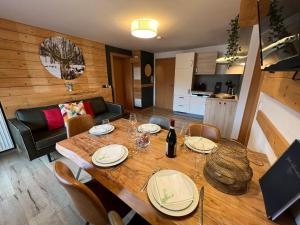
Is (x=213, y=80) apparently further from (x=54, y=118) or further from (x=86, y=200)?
(x=86, y=200)

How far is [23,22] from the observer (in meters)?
2.18

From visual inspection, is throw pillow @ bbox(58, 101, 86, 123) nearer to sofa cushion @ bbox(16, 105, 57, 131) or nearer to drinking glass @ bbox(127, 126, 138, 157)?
sofa cushion @ bbox(16, 105, 57, 131)

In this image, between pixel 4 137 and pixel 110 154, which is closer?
pixel 110 154

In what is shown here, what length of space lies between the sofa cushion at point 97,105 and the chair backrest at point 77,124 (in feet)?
4.88

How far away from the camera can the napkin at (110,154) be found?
3.10ft

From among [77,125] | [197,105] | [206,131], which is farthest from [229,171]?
[197,105]

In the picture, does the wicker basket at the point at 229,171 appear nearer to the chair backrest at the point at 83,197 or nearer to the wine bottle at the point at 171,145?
the wine bottle at the point at 171,145

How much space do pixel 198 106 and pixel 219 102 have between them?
4.99 feet

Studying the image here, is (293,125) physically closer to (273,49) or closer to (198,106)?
(273,49)

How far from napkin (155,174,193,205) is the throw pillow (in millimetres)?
2391

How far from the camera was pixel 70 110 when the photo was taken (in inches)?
101

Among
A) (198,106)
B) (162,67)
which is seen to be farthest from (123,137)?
(162,67)

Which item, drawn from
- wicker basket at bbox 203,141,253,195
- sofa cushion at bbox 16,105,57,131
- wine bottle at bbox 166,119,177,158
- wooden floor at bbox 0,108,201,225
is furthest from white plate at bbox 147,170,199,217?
sofa cushion at bbox 16,105,57,131

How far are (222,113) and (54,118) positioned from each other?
3357 millimetres
